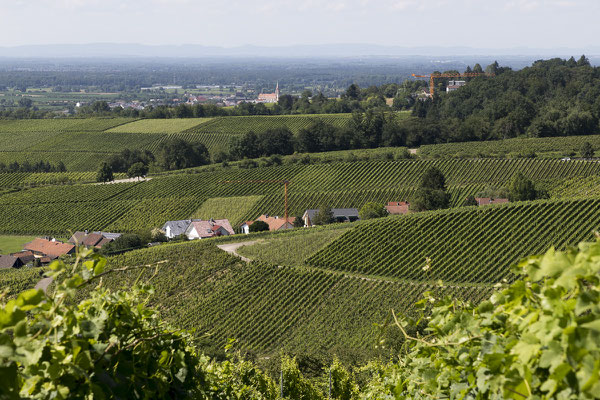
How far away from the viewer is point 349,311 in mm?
34312

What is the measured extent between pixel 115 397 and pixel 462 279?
117 feet

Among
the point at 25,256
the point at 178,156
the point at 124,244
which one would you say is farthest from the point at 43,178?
the point at 124,244

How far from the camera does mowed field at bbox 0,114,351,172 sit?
91.9 meters

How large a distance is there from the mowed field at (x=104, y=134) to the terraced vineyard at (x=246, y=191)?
19332 mm

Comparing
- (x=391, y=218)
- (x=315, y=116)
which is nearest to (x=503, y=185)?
(x=391, y=218)

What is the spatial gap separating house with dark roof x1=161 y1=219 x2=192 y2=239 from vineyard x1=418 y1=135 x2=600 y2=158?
30.8 metres

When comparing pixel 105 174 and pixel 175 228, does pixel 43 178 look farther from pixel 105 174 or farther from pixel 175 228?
pixel 175 228

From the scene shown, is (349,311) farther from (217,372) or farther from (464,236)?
(217,372)

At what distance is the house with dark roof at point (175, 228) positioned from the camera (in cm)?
5661

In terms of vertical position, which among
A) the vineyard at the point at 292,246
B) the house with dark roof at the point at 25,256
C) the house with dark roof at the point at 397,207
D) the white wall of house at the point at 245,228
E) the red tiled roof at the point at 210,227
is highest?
the vineyard at the point at 292,246

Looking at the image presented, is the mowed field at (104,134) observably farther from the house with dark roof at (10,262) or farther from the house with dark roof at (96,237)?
the house with dark roof at (10,262)

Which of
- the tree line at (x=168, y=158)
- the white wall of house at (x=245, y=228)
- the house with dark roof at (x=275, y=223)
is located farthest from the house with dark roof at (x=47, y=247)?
the tree line at (x=168, y=158)

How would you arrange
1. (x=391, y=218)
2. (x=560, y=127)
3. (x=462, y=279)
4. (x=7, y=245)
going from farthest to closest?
(x=560, y=127)
(x=7, y=245)
(x=391, y=218)
(x=462, y=279)

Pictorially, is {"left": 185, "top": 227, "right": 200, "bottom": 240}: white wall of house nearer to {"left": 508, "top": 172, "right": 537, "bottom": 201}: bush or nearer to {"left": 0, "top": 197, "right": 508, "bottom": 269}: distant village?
{"left": 0, "top": 197, "right": 508, "bottom": 269}: distant village
